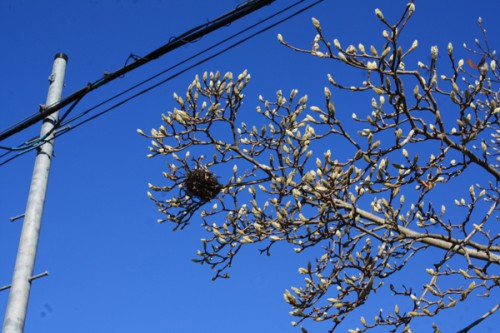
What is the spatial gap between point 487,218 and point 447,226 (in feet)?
1.74

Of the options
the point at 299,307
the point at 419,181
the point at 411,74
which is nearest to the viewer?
the point at 411,74

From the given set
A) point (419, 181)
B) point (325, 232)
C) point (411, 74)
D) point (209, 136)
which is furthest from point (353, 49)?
point (209, 136)

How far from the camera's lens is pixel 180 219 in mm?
8484

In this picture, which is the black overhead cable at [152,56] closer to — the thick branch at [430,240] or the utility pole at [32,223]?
the utility pole at [32,223]

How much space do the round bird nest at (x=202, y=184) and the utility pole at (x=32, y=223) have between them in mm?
1708

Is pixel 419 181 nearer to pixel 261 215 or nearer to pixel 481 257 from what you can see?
pixel 481 257

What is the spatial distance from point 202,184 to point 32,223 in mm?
2178

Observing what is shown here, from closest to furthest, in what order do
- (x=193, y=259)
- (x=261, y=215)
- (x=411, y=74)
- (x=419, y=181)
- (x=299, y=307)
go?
1. (x=411, y=74)
2. (x=419, y=181)
3. (x=299, y=307)
4. (x=261, y=215)
5. (x=193, y=259)

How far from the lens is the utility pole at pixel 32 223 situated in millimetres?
5656

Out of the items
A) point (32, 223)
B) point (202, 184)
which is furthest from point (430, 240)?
point (32, 223)

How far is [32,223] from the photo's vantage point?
617 centimetres

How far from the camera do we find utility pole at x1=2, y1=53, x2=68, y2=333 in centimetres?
566

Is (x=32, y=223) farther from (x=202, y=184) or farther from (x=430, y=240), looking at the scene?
(x=430, y=240)

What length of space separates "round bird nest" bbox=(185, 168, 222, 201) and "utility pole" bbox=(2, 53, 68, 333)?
1.71m
